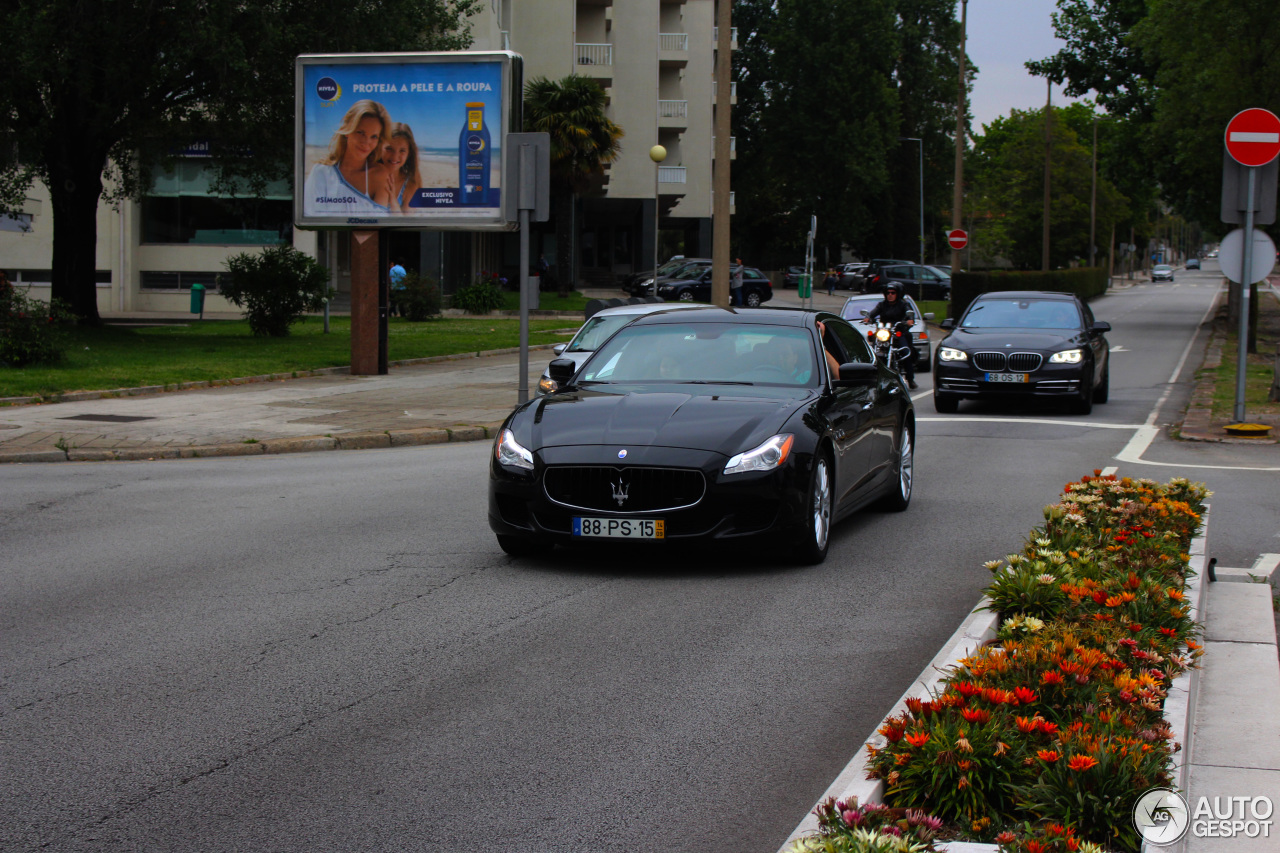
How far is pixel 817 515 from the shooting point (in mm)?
7980

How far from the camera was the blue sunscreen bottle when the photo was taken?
22.2m

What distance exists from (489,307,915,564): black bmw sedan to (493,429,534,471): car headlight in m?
0.01

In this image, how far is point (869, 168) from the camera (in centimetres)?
7619

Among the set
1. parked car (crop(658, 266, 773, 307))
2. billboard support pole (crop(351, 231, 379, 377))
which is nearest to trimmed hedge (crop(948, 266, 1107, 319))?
parked car (crop(658, 266, 773, 307))

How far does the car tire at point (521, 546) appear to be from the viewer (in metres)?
8.09

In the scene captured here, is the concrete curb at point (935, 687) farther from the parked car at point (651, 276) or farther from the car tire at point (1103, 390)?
the parked car at point (651, 276)

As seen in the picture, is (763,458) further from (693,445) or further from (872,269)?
(872,269)

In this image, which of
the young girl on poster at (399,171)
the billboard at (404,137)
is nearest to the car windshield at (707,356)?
the billboard at (404,137)

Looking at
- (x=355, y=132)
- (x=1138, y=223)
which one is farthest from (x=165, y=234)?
(x=1138, y=223)

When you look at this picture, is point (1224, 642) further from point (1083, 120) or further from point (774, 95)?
point (1083, 120)

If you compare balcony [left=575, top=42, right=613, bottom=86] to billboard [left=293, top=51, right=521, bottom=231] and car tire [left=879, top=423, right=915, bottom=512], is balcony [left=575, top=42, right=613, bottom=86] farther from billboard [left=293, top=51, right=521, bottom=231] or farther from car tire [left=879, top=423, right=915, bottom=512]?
car tire [left=879, top=423, right=915, bottom=512]

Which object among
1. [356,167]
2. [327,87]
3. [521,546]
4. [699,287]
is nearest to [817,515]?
[521,546]

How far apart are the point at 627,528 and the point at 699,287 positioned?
45.8 metres

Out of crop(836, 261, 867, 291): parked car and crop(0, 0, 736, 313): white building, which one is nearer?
crop(0, 0, 736, 313): white building
